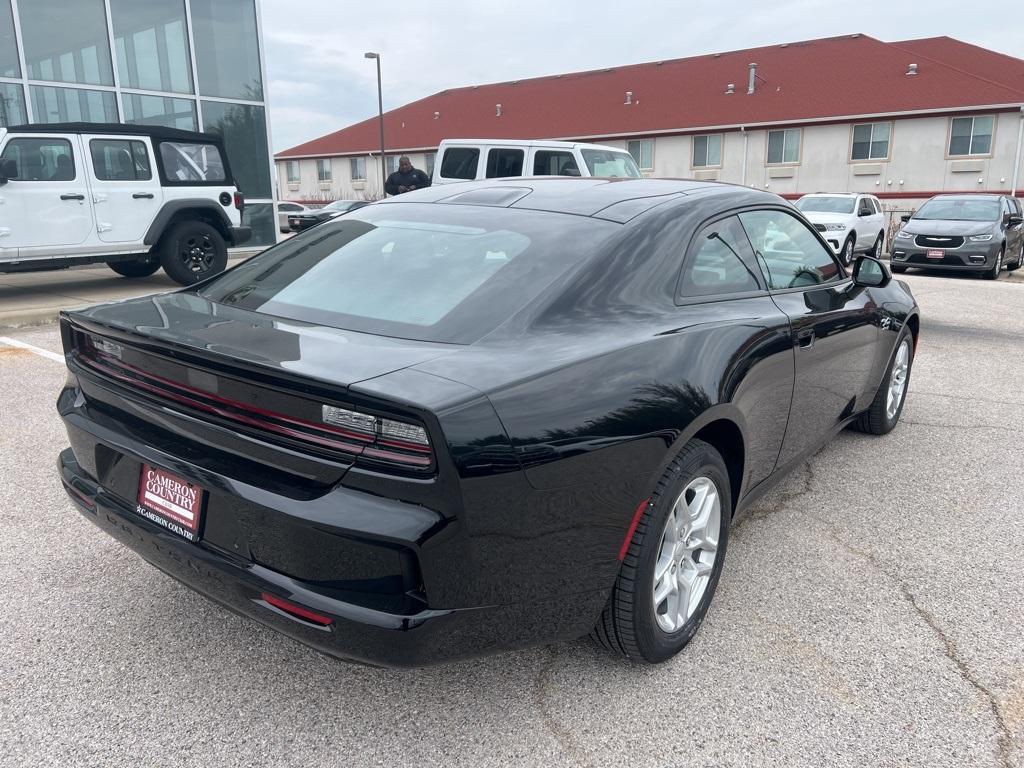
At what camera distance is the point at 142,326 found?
8.08 feet

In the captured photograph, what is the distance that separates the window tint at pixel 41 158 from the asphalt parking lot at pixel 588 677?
23.5 feet

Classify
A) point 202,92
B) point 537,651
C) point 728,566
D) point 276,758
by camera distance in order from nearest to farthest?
point 276,758
point 537,651
point 728,566
point 202,92

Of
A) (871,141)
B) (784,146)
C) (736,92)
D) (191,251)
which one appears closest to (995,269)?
(191,251)

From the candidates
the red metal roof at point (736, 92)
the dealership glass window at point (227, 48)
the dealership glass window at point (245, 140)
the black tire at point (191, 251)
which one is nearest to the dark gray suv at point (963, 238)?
the black tire at point (191, 251)

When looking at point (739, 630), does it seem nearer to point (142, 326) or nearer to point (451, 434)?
point (451, 434)

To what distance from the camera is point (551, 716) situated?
7.76 feet

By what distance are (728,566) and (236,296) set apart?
2.19 meters

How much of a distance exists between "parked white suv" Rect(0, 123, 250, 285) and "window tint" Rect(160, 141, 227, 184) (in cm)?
1

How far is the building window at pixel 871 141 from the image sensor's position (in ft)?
103

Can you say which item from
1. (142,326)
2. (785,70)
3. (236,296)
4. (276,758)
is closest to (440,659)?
(276,758)

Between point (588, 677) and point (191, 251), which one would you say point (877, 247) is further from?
point (588, 677)

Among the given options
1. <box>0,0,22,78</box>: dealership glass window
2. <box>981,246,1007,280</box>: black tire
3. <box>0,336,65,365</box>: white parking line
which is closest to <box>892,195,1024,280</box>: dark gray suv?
<box>981,246,1007,280</box>: black tire

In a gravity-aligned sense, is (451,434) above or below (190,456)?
above

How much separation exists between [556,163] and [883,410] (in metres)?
8.29
